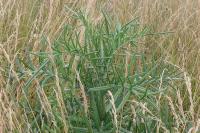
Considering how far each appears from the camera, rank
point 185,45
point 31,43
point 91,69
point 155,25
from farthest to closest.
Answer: point 155,25 < point 185,45 < point 31,43 < point 91,69

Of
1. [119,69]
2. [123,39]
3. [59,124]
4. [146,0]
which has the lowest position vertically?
[59,124]

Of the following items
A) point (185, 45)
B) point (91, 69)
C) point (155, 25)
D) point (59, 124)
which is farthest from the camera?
point (155, 25)

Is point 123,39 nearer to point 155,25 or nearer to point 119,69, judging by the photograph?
point 119,69

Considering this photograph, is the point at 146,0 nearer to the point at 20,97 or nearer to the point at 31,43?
the point at 31,43

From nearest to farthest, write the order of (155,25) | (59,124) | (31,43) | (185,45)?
(59,124) → (31,43) → (185,45) → (155,25)

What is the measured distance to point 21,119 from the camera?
150 cm

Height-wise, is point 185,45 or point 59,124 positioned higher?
point 185,45

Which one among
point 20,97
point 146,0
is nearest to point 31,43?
point 20,97

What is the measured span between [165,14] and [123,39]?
1293mm

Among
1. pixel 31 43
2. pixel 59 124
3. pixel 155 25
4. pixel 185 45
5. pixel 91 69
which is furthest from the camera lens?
pixel 155 25

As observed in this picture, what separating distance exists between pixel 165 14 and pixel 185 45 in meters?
0.47

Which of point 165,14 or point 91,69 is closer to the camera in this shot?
point 91,69

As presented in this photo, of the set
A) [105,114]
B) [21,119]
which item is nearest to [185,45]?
[105,114]

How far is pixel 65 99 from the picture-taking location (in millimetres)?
1572
